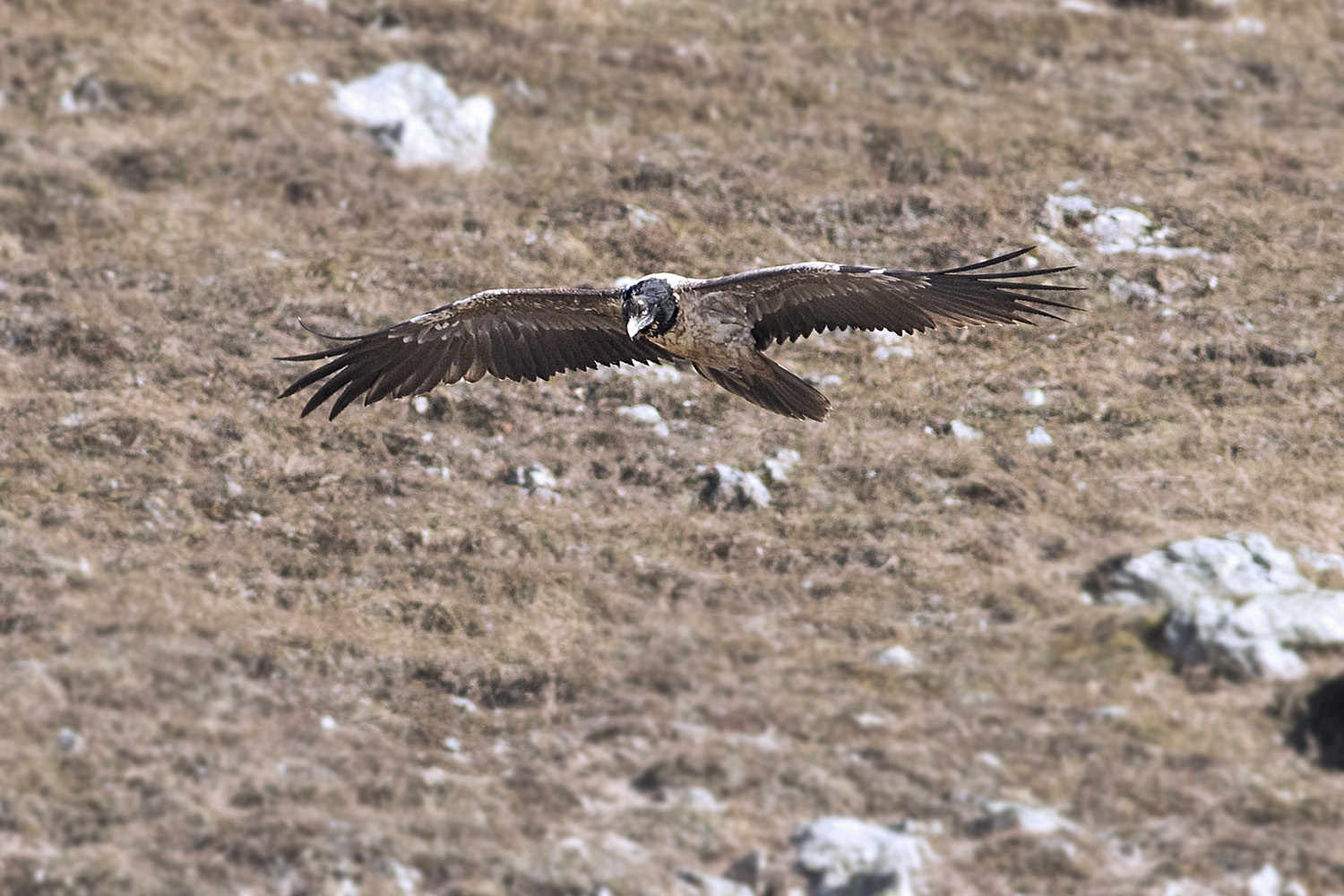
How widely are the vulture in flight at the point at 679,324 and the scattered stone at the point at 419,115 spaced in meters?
8.30

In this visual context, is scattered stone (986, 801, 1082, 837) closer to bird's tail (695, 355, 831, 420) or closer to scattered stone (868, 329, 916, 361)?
bird's tail (695, 355, 831, 420)

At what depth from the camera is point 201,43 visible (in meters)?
20.2

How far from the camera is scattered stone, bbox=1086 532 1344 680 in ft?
37.7

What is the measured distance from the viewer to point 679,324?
32.7 ft

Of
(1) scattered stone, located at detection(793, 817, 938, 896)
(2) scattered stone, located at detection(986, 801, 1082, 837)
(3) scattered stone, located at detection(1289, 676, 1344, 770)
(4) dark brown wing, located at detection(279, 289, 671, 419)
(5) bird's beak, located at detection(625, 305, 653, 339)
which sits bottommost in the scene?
(1) scattered stone, located at detection(793, 817, 938, 896)

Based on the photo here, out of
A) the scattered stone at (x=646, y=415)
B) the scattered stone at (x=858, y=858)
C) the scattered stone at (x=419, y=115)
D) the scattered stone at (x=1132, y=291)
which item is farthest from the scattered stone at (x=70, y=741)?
the scattered stone at (x=1132, y=291)

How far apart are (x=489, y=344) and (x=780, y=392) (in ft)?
6.96

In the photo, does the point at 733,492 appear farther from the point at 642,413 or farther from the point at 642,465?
the point at 642,413

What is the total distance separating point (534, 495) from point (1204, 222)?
9.24 m

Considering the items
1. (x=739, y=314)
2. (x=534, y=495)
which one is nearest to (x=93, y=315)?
(x=534, y=495)

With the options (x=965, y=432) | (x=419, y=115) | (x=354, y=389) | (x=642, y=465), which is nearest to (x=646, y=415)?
(x=642, y=465)

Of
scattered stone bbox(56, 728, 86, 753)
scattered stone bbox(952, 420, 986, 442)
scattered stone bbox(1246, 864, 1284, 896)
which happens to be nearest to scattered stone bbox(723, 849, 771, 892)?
scattered stone bbox(1246, 864, 1284, 896)

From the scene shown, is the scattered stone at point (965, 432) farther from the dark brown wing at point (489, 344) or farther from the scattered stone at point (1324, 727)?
the dark brown wing at point (489, 344)

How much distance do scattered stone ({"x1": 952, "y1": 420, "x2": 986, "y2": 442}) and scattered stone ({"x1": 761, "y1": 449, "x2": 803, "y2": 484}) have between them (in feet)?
5.04
